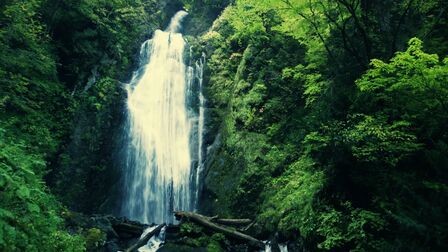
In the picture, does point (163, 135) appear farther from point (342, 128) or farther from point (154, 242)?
point (342, 128)

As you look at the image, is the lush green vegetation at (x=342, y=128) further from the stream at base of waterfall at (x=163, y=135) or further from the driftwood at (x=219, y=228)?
the stream at base of waterfall at (x=163, y=135)

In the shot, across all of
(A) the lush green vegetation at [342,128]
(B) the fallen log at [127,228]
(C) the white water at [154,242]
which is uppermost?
(A) the lush green vegetation at [342,128]

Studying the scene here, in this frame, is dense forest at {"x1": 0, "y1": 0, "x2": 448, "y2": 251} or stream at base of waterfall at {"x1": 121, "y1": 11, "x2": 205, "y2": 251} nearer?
dense forest at {"x1": 0, "y1": 0, "x2": 448, "y2": 251}

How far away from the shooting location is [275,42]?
18.1 metres

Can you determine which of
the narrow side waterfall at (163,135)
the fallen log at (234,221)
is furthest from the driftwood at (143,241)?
the narrow side waterfall at (163,135)

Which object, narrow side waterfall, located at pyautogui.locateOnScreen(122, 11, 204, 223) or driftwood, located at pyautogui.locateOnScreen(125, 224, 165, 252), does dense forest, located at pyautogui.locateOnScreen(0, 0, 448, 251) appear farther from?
driftwood, located at pyautogui.locateOnScreen(125, 224, 165, 252)

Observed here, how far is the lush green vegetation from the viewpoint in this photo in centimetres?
692

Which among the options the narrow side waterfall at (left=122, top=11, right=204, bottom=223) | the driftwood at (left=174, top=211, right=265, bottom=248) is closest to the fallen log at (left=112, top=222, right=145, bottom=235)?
the driftwood at (left=174, top=211, right=265, bottom=248)

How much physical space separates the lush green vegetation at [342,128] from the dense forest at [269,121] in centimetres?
Result: 5

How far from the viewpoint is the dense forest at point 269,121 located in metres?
6.83

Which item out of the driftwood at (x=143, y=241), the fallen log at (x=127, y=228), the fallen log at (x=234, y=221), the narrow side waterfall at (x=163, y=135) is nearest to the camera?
the driftwood at (x=143, y=241)

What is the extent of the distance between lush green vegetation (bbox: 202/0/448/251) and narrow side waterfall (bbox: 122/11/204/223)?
1504mm

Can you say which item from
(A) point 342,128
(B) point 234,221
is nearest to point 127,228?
(B) point 234,221

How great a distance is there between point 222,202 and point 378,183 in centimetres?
791
